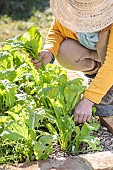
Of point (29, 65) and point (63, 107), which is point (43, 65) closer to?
point (29, 65)

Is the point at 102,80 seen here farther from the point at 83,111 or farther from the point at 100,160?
the point at 100,160

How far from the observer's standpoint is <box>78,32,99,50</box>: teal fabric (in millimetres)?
2865

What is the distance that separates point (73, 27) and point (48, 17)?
3.10 metres

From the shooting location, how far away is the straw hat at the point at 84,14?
2609mm

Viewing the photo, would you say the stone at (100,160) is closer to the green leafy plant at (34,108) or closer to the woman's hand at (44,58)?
the green leafy plant at (34,108)

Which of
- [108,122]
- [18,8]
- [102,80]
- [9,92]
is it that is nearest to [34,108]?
[9,92]

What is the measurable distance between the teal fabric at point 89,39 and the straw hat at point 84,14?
179 millimetres

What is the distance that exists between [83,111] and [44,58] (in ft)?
1.44

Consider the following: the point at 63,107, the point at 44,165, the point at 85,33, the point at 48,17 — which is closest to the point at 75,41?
the point at 85,33

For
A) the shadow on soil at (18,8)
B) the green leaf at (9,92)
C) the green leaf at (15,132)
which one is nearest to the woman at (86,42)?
the green leaf at (9,92)

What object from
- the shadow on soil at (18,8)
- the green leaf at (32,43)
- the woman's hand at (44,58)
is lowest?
the woman's hand at (44,58)

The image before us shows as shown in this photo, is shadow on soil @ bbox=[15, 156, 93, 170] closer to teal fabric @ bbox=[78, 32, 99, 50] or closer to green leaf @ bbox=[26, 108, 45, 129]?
green leaf @ bbox=[26, 108, 45, 129]

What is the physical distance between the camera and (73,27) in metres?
2.71

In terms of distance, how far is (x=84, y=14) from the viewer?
265 cm
